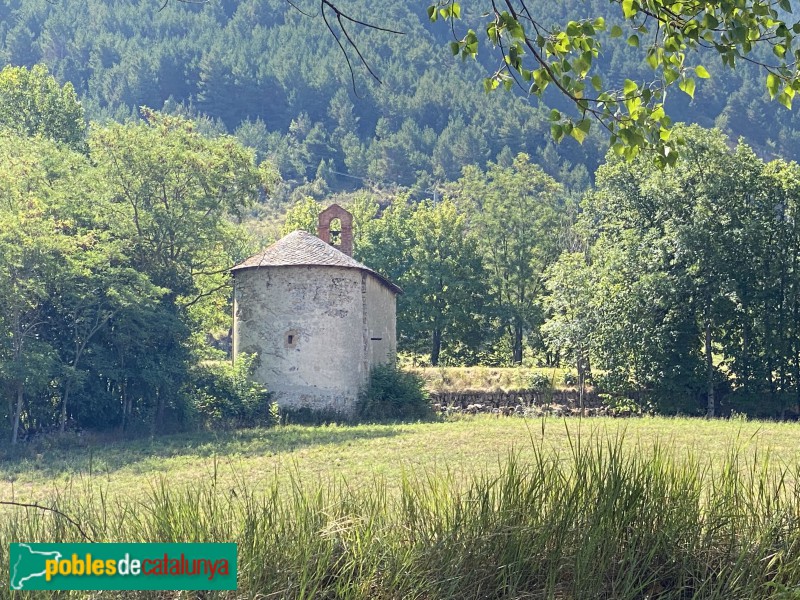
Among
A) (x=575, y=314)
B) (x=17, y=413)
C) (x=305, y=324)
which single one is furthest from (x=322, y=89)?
(x=17, y=413)

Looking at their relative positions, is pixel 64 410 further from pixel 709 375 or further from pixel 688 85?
pixel 688 85

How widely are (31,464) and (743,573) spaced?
1738 cm

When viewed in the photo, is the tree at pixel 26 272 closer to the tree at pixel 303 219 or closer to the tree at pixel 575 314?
the tree at pixel 575 314

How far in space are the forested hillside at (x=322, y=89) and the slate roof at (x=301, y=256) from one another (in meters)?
92.0

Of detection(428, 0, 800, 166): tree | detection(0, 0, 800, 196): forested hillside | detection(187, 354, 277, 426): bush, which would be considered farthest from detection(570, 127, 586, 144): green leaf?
detection(0, 0, 800, 196): forested hillside

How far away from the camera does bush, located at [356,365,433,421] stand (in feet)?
94.0

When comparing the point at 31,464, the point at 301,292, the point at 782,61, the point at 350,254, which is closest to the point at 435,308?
the point at 350,254

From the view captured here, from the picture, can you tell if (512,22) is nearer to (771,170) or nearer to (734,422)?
(734,422)

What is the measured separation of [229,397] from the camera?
88.6ft

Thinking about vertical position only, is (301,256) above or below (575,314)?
above

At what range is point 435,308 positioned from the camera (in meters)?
48.1

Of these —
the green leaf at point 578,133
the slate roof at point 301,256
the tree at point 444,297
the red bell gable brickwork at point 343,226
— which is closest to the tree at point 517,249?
the tree at point 444,297

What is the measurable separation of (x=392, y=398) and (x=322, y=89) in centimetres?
13633

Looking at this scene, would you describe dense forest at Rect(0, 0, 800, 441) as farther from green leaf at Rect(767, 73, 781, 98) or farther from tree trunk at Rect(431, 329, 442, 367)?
green leaf at Rect(767, 73, 781, 98)
